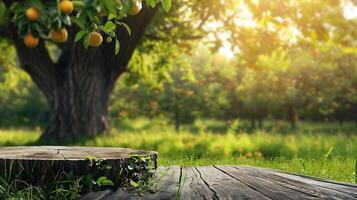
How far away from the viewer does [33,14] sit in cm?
190

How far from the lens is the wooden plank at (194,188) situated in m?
3.43

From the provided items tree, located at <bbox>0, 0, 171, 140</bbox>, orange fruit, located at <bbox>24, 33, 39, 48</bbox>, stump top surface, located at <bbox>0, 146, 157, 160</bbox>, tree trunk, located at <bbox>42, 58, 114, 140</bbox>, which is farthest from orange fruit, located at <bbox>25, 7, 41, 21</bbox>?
tree trunk, located at <bbox>42, 58, 114, 140</bbox>

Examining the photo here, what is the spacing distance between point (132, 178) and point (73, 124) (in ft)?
25.2

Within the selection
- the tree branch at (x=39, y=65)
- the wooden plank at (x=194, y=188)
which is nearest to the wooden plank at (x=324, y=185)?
the wooden plank at (x=194, y=188)

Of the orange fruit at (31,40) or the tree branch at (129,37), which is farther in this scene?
the tree branch at (129,37)

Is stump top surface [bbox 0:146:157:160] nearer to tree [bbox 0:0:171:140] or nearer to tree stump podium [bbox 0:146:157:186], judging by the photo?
tree stump podium [bbox 0:146:157:186]

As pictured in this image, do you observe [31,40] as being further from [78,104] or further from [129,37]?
[78,104]

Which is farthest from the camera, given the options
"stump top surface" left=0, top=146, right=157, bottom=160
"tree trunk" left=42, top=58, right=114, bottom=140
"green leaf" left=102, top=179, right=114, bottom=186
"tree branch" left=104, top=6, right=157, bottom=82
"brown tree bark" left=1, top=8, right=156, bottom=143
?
"tree trunk" left=42, top=58, right=114, bottom=140

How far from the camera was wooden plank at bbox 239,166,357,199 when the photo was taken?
11.9 ft

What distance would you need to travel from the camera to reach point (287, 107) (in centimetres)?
2872

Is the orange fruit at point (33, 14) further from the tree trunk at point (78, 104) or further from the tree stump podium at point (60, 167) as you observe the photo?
the tree trunk at point (78, 104)

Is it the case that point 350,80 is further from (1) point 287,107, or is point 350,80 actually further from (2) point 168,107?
(2) point 168,107

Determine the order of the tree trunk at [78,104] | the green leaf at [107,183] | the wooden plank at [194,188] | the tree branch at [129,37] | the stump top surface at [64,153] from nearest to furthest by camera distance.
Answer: the wooden plank at [194,188] → the green leaf at [107,183] → the stump top surface at [64,153] → the tree branch at [129,37] → the tree trunk at [78,104]

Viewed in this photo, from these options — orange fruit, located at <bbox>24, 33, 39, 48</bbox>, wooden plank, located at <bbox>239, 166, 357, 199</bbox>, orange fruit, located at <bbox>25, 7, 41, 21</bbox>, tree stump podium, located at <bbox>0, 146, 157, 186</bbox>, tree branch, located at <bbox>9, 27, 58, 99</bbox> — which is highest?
tree branch, located at <bbox>9, 27, 58, 99</bbox>
